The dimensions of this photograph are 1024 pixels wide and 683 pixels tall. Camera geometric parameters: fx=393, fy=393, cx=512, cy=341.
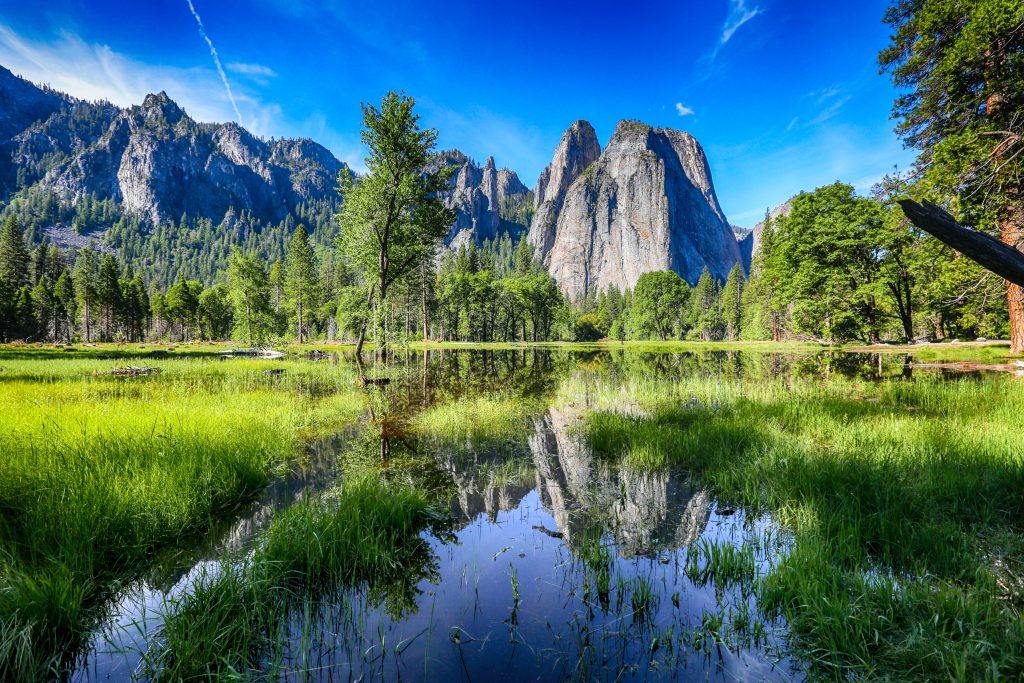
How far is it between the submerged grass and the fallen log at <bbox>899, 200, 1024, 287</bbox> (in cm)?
276

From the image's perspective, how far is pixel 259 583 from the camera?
357 cm

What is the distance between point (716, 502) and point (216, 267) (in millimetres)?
242271

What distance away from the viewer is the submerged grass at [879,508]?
9.29ft

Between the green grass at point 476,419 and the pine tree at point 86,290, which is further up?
the pine tree at point 86,290

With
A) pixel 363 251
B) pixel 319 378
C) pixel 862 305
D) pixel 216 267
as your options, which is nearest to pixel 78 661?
pixel 319 378

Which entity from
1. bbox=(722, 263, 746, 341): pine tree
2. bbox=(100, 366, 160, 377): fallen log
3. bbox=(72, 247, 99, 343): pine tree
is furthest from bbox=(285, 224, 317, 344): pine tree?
bbox=(722, 263, 746, 341): pine tree

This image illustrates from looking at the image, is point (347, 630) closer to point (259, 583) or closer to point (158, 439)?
point (259, 583)

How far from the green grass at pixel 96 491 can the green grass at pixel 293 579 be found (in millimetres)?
759

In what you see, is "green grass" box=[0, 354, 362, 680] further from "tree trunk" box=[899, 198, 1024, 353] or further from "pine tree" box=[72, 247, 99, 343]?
"pine tree" box=[72, 247, 99, 343]

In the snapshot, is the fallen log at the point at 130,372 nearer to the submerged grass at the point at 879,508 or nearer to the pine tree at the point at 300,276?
the submerged grass at the point at 879,508

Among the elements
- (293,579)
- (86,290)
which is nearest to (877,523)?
(293,579)

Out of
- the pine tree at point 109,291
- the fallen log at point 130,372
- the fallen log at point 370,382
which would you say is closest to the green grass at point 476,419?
the fallen log at point 370,382

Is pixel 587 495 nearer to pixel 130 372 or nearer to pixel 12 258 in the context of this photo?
pixel 130 372

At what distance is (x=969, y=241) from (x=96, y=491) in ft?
31.4
